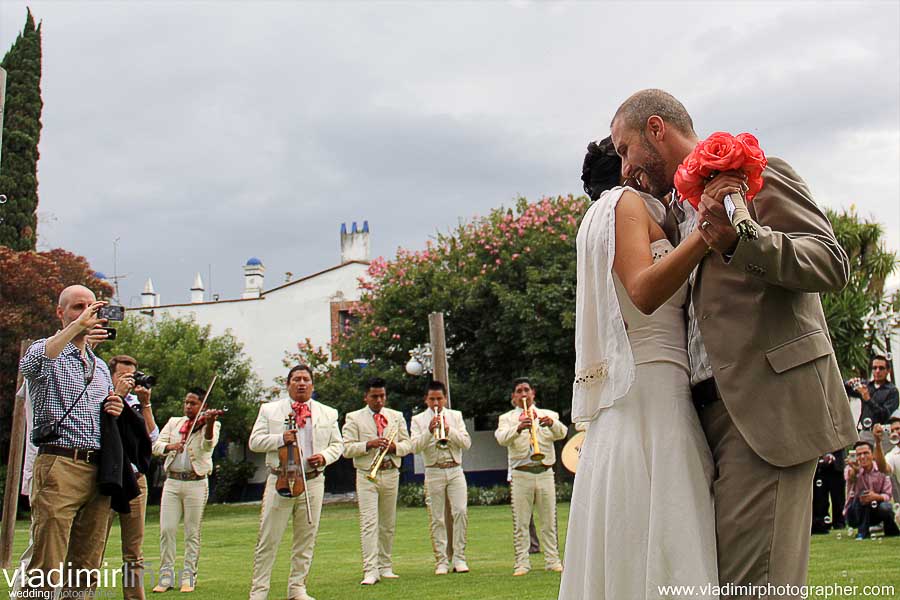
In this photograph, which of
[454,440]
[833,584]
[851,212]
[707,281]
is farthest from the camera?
[851,212]

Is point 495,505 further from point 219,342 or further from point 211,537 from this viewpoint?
point 219,342

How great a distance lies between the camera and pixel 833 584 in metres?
8.88

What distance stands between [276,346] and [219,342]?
3.15 m

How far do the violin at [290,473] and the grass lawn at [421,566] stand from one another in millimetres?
1355

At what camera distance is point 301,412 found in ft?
37.3

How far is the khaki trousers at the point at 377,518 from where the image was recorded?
12.3 m

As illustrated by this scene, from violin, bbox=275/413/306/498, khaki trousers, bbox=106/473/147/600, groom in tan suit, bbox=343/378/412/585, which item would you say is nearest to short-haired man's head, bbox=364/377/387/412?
groom in tan suit, bbox=343/378/412/585

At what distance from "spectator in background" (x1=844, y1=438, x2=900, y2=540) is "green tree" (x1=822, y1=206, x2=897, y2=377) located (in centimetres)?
1078

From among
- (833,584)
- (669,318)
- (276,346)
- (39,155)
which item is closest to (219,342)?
(276,346)

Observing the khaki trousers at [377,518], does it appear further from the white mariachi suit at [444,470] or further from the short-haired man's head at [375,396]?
the short-haired man's head at [375,396]

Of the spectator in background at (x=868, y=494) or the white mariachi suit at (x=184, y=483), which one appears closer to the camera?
the white mariachi suit at (x=184, y=483)

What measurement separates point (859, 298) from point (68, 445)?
2365cm

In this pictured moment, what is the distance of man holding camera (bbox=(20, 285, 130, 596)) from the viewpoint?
21.6ft

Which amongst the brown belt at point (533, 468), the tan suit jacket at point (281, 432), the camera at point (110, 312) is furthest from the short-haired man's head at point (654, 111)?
the brown belt at point (533, 468)
